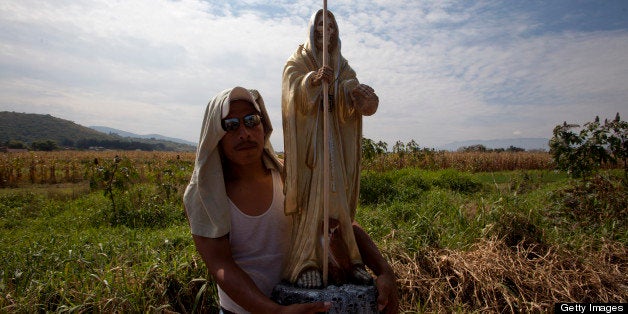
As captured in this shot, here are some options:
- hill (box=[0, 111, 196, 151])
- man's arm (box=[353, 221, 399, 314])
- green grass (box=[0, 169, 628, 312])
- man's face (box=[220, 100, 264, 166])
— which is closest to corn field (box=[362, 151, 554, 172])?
green grass (box=[0, 169, 628, 312])

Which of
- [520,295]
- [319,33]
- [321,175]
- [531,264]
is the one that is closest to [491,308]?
[520,295]

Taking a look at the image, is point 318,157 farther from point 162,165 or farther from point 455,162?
point 455,162

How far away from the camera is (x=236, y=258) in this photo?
2.15 meters

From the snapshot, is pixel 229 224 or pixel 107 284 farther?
pixel 107 284

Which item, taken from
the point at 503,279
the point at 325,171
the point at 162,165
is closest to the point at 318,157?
the point at 325,171

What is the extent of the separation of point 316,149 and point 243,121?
→ 0.43 meters

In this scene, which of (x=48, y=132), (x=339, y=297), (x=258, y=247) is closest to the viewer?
(x=339, y=297)

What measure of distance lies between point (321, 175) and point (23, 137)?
97.0 meters

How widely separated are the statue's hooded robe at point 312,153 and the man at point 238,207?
0.50 feet

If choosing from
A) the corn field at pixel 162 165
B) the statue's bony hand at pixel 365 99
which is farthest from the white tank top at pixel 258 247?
the corn field at pixel 162 165

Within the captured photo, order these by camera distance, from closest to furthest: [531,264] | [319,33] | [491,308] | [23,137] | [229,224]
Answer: [229,224] → [319,33] → [491,308] → [531,264] → [23,137]

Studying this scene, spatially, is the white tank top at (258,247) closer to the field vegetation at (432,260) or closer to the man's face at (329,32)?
the man's face at (329,32)

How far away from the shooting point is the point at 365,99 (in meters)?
2.06

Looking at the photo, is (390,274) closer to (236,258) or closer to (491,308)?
(236,258)
